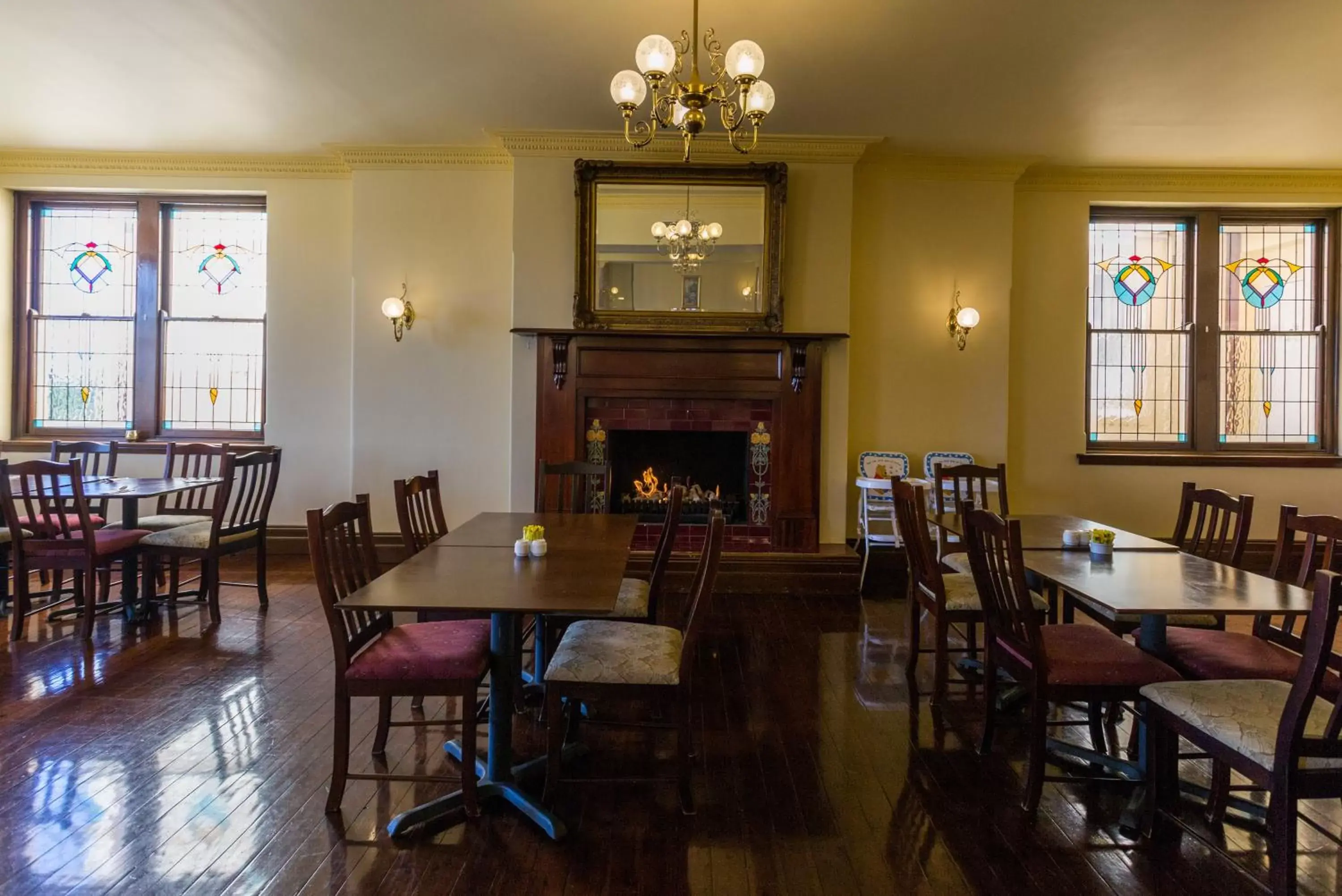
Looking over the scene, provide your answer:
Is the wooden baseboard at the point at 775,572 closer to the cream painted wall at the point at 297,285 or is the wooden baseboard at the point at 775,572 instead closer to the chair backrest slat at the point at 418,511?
the cream painted wall at the point at 297,285

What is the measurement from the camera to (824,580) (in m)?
4.98

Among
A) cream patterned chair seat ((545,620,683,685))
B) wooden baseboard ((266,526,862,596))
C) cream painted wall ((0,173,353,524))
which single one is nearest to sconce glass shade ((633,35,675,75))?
cream patterned chair seat ((545,620,683,685))

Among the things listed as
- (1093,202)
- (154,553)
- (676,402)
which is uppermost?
(1093,202)

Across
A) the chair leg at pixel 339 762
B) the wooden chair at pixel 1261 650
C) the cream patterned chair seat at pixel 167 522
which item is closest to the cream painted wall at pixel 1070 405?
the wooden chair at pixel 1261 650

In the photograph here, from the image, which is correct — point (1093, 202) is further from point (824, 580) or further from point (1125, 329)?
point (824, 580)

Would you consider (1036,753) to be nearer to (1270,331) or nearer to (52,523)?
(52,523)

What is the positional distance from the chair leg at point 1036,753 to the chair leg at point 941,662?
0.75m

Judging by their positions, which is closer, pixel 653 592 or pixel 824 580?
pixel 653 592

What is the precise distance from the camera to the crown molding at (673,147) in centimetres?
502

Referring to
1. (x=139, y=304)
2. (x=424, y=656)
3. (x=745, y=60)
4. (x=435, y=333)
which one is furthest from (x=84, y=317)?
(x=745, y=60)

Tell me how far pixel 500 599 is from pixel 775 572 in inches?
130

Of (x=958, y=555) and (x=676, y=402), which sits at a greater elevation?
(x=676, y=402)

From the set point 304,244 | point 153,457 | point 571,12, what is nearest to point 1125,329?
point 571,12

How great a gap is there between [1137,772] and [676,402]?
3.54m
